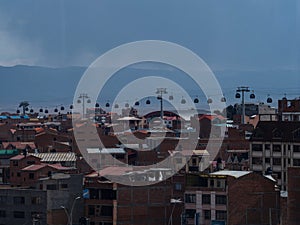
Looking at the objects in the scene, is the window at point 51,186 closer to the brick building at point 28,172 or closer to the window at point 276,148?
the brick building at point 28,172

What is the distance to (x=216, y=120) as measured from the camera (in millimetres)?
52656

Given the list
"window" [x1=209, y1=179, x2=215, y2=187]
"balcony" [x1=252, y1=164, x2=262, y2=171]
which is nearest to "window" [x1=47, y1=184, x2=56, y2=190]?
"window" [x1=209, y1=179, x2=215, y2=187]

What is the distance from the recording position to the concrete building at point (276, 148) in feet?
107

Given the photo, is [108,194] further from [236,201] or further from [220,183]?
[236,201]

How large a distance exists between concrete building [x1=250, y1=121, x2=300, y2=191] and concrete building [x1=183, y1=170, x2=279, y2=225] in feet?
22.3

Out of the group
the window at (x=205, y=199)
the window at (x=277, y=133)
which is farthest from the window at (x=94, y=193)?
the window at (x=277, y=133)

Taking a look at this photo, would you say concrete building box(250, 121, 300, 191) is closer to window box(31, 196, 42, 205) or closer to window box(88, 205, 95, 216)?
window box(88, 205, 95, 216)

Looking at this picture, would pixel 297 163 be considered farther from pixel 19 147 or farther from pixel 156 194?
pixel 19 147

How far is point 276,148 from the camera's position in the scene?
3303 centimetres

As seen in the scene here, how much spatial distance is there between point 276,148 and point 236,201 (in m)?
8.40

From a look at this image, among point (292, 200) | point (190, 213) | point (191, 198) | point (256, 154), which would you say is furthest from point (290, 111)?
point (292, 200)

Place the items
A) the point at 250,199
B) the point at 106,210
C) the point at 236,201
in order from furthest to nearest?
1. the point at 106,210
2. the point at 236,201
3. the point at 250,199

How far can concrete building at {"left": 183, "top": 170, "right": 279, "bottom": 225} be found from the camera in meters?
24.9

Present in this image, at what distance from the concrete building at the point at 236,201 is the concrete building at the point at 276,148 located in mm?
6803
